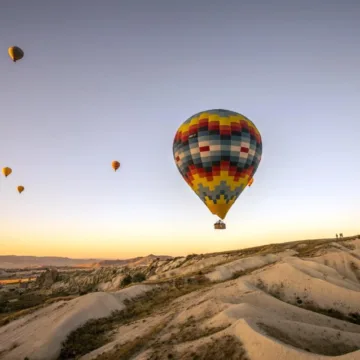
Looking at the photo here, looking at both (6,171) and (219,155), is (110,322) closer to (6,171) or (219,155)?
(219,155)

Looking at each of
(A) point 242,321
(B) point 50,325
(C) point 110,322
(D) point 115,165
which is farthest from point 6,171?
(A) point 242,321

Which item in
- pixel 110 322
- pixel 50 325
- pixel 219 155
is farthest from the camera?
pixel 219 155

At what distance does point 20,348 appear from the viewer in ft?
81.0

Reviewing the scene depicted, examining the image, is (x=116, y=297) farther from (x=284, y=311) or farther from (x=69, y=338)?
(x=284, y=311)

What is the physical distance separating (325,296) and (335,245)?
22.1 metres

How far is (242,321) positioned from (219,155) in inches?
887

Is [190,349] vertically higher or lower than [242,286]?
lower

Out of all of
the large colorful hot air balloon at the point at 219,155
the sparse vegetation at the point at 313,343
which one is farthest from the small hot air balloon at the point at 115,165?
the sparse vegetation at the point at 313,343

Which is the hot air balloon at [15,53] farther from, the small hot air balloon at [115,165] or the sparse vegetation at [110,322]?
the sparse vegetation at [110,322]

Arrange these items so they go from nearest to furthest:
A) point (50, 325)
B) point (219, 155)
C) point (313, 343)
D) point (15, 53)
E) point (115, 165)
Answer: point (313, 343), point (50, 325), point (219, 155), point (15, 53), point (115, 165)

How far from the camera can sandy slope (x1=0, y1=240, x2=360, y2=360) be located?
55.8 ft

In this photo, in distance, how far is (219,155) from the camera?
37.8m

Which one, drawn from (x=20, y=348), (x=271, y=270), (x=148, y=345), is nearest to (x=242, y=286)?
(x=271, y=270)

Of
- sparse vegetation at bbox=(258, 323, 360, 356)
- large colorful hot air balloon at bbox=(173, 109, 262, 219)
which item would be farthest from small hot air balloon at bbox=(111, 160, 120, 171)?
sparse vegetation at bbox=(258, 323, 360, 356)
